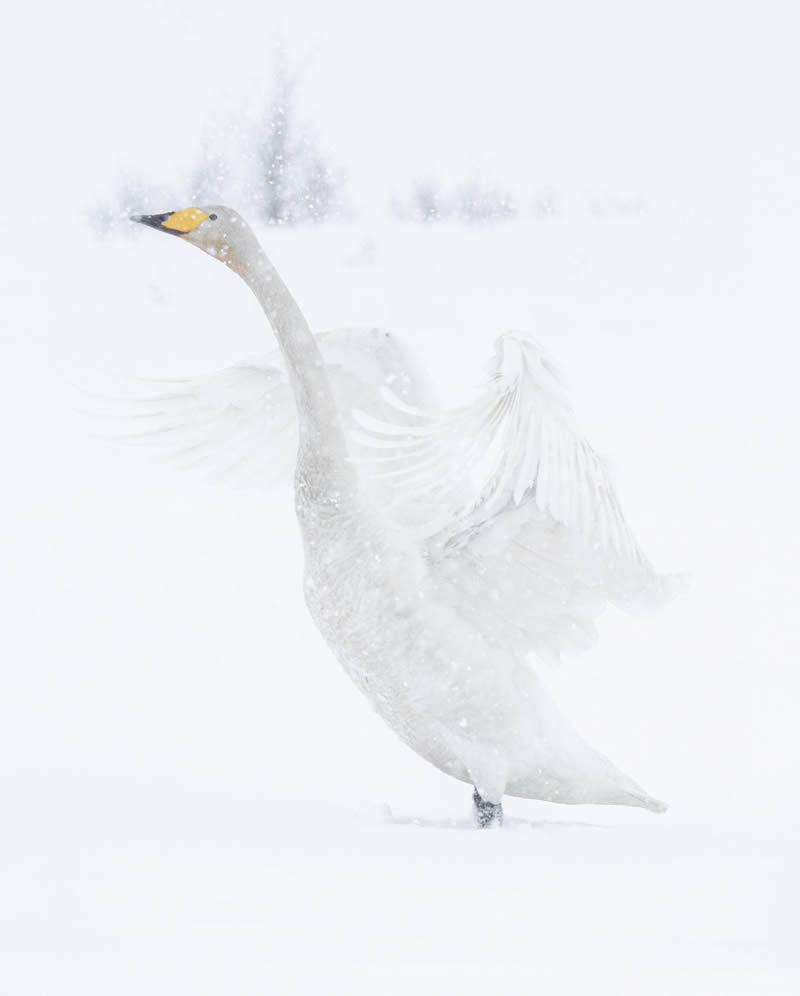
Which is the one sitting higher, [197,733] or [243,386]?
[243,386]

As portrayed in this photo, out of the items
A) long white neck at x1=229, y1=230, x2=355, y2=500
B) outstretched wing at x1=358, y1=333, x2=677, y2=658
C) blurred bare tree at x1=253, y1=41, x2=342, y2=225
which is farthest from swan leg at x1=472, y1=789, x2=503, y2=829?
blurred bare tree at x1=253, y1=41, x2=342, y2=225

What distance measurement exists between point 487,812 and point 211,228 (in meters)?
0.72

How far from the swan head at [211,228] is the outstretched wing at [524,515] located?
0.26m

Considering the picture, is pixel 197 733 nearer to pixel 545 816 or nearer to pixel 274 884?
pixel 545 816

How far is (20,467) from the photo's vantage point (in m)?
2.03

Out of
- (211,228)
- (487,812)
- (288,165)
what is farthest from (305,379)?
(288,165)

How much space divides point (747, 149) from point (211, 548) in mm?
1048

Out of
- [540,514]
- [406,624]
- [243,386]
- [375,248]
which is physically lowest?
[406,624]

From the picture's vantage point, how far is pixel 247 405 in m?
1.58

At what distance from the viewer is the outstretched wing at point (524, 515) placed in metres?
1.16

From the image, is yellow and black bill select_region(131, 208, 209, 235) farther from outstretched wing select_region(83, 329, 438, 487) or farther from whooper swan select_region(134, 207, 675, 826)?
outstretched wing select_region(83, 329, 438, 487)

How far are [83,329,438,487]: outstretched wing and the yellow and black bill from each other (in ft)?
0.77

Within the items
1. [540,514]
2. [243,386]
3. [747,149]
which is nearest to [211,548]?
[243,386]

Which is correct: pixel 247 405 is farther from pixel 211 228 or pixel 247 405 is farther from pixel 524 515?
pixel 524 515
